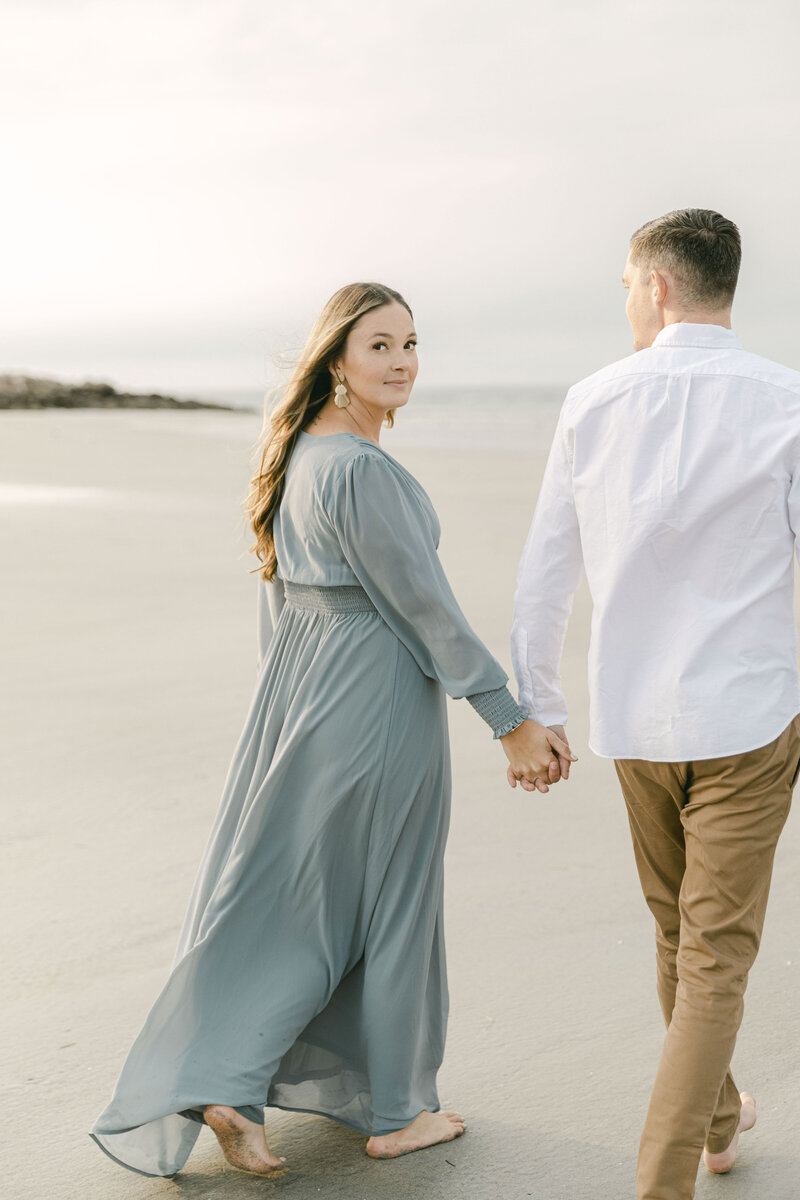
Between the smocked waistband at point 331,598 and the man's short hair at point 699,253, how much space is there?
86 cm

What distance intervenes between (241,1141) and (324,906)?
0.47 m

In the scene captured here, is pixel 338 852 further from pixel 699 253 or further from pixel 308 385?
pixel 699 253

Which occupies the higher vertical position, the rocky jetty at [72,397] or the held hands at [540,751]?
the rocky jetty at [72,397]

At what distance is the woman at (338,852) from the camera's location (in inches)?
96.7

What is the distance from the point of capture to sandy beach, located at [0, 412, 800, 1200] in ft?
8.16

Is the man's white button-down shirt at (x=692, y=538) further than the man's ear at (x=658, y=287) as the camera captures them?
No

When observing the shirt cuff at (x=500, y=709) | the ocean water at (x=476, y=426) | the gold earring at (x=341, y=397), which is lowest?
the shirt cuff at (x=500, y=709)

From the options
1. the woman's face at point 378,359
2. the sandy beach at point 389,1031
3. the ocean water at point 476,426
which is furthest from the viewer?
the ocean water at point 476,426

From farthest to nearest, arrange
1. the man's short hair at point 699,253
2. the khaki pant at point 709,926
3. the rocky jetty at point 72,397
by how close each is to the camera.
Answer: the rocky jetty at point 72,397 → the man's short hair at point 699,253 → the khaki pant at point 709,926

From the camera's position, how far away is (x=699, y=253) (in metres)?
2.29

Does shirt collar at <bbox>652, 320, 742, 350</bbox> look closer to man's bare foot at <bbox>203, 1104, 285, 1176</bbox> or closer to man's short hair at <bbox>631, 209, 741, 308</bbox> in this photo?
man's short hair at <bbox>631, 209, 741, 308</bbox>

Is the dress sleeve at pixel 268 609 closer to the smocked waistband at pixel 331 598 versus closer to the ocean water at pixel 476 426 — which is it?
the smocked waistband at pixel 331 598

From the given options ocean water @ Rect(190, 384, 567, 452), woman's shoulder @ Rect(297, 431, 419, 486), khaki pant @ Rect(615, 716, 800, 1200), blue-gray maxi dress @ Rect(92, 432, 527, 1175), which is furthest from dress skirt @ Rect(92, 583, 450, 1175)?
ocean water @ Rect(190, 384, 567, 452)

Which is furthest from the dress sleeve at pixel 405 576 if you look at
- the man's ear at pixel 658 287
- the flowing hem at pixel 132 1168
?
the flowing hem at pixel 132 1168
